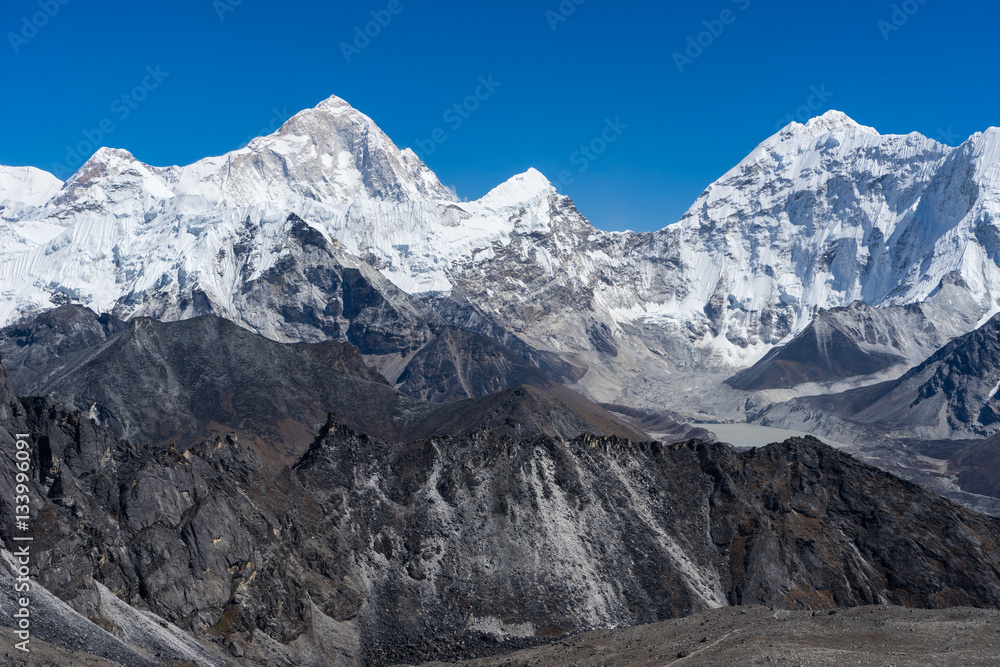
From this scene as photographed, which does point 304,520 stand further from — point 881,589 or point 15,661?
point 881,589

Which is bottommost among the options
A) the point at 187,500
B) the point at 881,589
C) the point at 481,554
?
the point at 881,589

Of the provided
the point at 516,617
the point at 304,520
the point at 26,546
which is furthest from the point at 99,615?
the point at 516,617

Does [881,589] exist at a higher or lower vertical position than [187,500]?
lower

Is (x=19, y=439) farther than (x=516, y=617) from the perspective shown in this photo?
No

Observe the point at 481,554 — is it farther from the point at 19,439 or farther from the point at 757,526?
the point at 19,439

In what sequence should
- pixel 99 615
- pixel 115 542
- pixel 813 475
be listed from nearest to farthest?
pixel 99 615, pixel 115 542, pixel 813 475

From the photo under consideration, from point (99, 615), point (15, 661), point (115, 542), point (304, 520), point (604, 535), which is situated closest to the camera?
point (15, 661)
